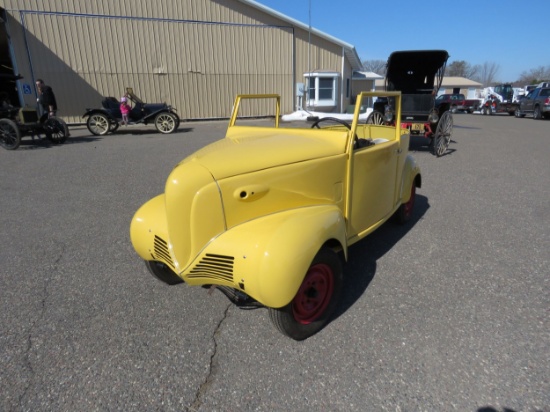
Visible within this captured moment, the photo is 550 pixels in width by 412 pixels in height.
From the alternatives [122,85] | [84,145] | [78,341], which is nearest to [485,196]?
[78,341]

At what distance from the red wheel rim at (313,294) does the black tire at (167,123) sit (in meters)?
12.4

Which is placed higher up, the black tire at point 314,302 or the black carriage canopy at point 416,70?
the black carriage canopy at point 416,70

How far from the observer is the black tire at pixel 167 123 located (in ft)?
44.2

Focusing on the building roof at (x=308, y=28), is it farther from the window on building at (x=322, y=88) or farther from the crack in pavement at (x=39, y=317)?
the crack in pavement at (x=39, y=317)

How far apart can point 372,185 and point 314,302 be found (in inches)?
49.9

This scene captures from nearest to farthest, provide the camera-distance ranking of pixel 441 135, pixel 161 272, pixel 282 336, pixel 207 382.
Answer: pixel 207 382 → pixel 282 336 → pixel 161 272 → pixel 441 135

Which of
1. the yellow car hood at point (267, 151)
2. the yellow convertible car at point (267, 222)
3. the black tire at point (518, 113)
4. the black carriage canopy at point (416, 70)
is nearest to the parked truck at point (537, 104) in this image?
the black tire at point (518, 113)

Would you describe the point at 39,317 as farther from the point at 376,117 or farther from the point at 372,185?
the point at 376,117

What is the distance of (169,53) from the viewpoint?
669 inches

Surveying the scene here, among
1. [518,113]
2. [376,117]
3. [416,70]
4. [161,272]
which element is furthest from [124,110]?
[518,113]

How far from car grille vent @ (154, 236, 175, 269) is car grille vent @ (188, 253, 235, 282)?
9.4 inches

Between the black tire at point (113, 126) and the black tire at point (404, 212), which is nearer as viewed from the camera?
the black tire at point (404, 212)

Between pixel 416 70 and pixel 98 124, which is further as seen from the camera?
pixel 98 124

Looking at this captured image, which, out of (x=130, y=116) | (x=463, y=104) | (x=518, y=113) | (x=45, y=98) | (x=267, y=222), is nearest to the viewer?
(x=267, y=222)
